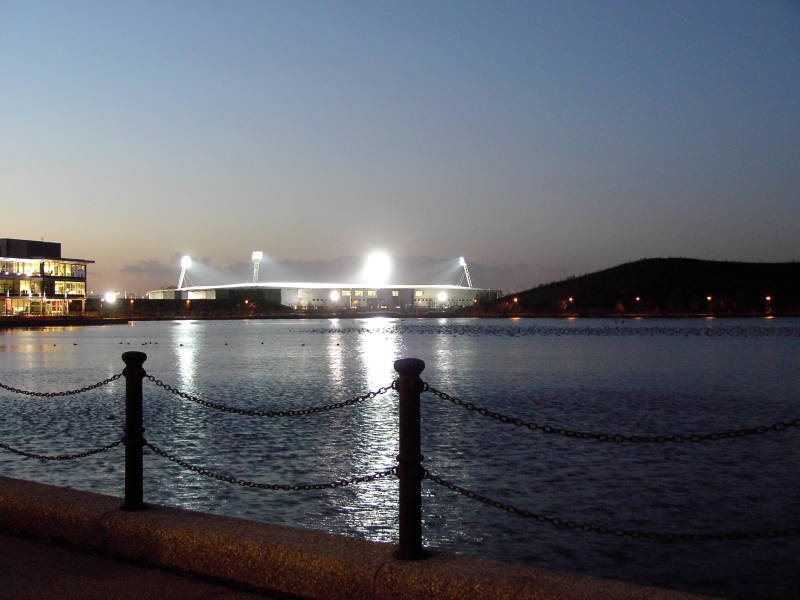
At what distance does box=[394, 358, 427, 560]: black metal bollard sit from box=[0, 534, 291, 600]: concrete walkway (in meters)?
0.97

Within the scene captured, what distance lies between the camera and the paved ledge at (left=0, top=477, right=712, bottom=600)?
17.7 feet

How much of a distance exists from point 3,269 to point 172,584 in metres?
139

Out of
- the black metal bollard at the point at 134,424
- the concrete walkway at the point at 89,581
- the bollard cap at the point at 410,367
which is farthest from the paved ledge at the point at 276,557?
the bollard cap at the point at 410,367

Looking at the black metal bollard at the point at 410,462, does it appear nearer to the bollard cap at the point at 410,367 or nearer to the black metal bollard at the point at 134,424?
the bollard cap at the point at 410,367

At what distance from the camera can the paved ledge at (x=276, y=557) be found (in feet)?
17.7

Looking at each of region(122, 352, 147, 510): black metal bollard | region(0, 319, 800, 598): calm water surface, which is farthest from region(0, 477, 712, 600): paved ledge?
region(0, 319, 800, 598): calm water surface

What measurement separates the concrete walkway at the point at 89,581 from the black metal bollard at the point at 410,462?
0.97 metres

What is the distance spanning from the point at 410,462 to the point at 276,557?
1148 millimetres

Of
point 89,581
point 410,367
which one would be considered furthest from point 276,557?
point 410,367

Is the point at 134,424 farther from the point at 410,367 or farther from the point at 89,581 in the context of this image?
the point at 410,367

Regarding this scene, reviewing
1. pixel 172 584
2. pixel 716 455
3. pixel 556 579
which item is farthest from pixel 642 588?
pixel 716 455

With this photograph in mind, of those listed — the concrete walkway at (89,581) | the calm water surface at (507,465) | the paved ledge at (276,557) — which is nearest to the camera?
the paved ledge at (276,557)

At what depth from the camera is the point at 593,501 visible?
12.3 meters

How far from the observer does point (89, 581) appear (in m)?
6.11
